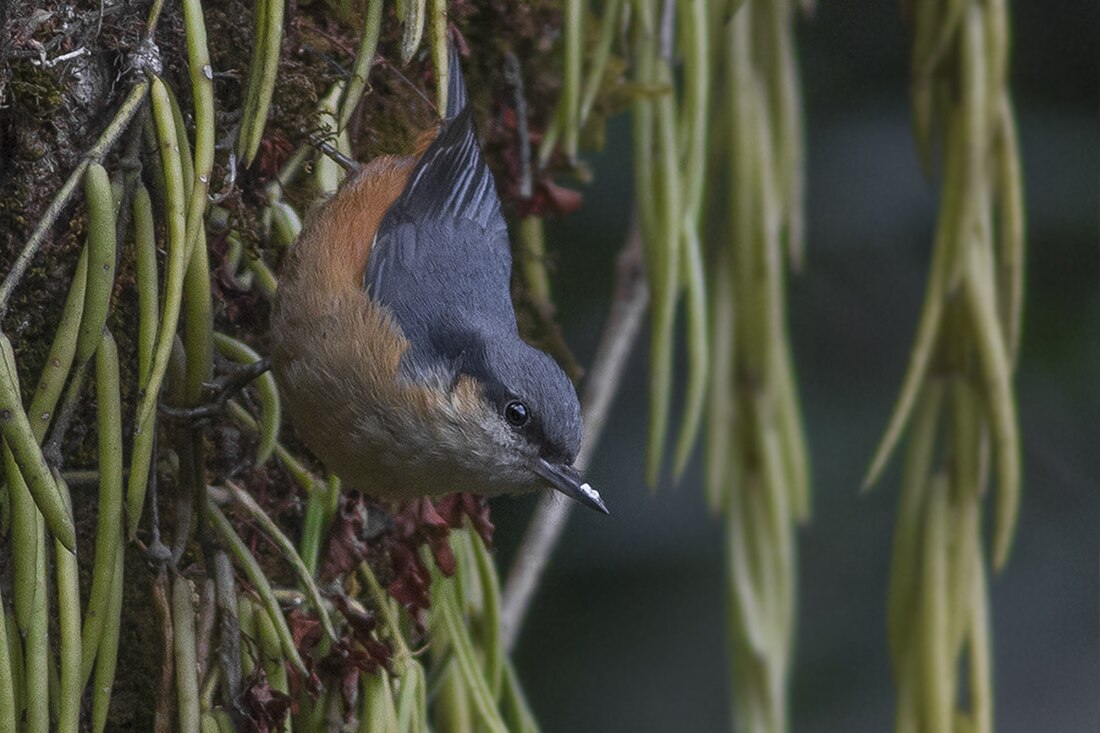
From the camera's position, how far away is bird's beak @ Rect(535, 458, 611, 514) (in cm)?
128

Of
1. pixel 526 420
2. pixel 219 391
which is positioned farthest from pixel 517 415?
pixel 219 391

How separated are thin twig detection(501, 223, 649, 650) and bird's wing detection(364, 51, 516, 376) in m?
0.37

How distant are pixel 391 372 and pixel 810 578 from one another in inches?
69.6

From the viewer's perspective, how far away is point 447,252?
1391 mm

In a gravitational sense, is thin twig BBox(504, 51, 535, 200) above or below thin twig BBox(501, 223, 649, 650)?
above

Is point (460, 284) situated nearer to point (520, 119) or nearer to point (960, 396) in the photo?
point (520, 119)

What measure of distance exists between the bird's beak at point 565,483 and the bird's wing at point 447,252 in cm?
14

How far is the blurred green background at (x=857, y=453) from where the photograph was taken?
262 centimetres

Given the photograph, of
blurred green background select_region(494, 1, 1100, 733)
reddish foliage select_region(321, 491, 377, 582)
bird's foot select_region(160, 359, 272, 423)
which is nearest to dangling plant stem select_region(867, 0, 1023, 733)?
reddish foliage select_region(321, 491, 377, 582)

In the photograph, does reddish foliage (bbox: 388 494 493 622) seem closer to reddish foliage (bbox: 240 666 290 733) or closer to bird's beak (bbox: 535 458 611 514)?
bird's beak (bbox: 535 458 611 514)

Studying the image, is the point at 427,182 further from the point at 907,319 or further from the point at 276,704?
the point at 907,319

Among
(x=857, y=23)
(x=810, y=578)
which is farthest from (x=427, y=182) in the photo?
(x=810, y=578)

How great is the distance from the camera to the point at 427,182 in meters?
1.41

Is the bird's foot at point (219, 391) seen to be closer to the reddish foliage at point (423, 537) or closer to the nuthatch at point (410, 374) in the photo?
the nuthatch at point (410, 374)
